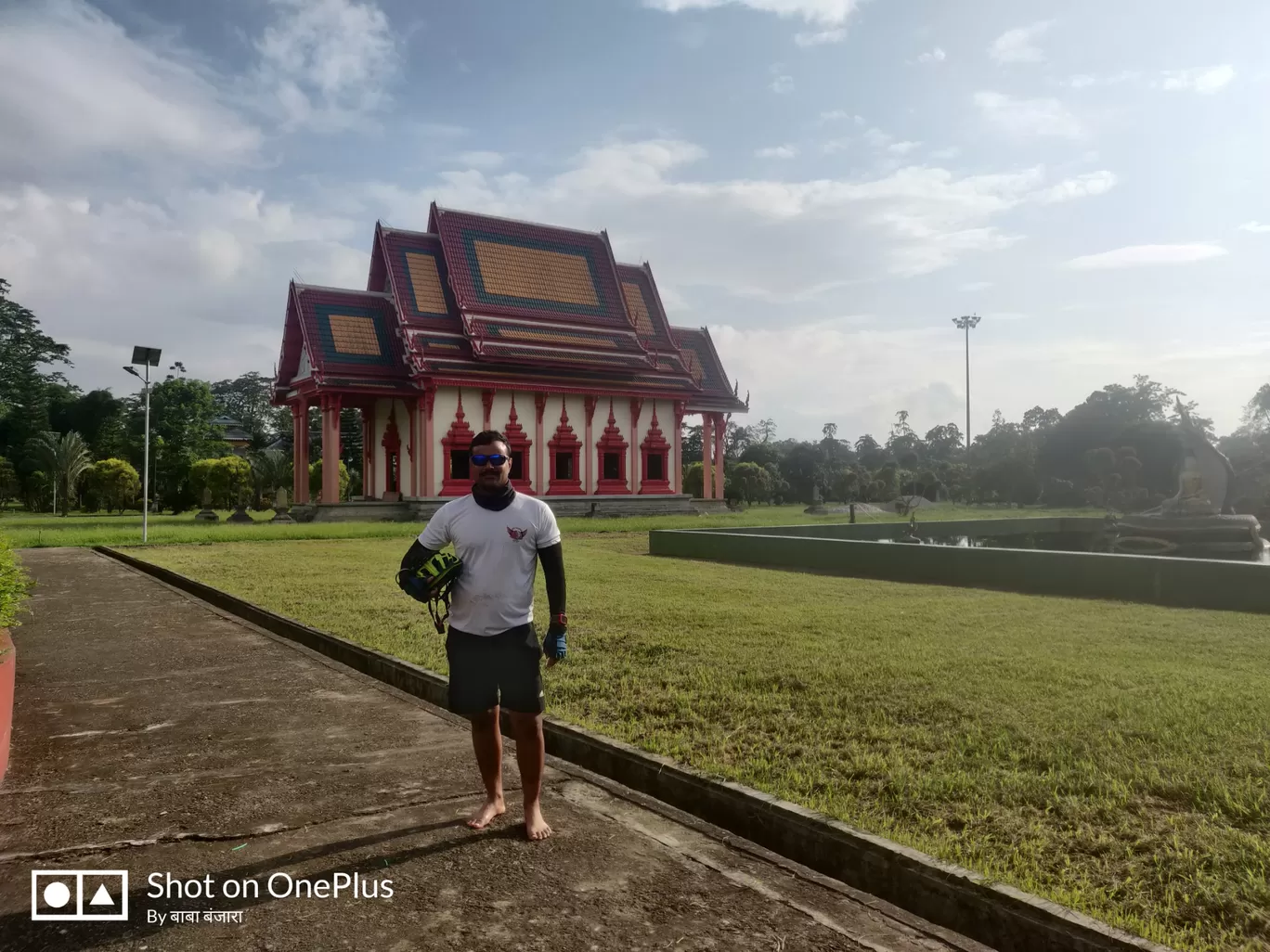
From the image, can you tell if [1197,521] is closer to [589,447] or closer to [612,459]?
[589,447]

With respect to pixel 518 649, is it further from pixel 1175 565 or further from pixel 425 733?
pixel 1175 565

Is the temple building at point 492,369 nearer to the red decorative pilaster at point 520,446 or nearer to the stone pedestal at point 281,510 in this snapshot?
the red decorative pilaster at point 520,446

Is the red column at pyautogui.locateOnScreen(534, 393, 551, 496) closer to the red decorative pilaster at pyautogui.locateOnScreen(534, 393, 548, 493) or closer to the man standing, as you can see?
the red decorative pilaster at pyautogui.locateOnScreen(534, 393, 548, 493)

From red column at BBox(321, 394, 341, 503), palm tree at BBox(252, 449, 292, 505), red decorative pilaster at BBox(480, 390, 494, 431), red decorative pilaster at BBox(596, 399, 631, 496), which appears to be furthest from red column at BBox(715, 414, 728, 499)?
palm tree at BBox(252, 449, 292, 505)

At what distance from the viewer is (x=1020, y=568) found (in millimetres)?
10828

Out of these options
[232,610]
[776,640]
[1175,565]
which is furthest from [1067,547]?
[232,610]

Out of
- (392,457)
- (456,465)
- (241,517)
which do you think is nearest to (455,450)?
(456,465)

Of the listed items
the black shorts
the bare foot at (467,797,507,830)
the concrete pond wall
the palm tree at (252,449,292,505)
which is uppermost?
the palm tree at (252,449,292,505)

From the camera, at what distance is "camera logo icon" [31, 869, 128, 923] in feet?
9.29

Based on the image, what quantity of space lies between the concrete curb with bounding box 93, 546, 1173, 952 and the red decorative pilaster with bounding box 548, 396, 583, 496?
28017 millimetres

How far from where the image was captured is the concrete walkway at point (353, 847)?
8.91ft

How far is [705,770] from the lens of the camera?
3914 millimetres

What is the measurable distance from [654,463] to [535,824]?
3155 centimetres

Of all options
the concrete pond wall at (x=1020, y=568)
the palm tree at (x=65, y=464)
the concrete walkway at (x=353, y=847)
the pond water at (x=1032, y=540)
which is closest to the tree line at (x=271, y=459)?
the palm tree at (x=65, y=464)
